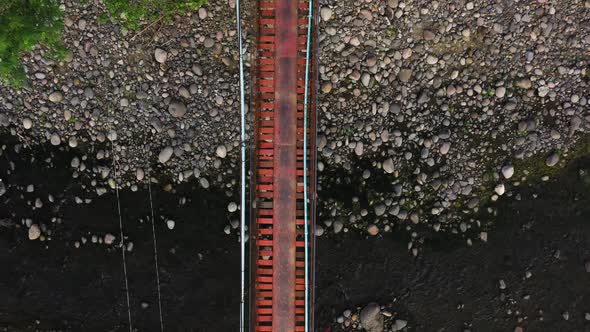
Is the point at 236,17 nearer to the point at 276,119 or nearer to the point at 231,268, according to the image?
the point at 276,119

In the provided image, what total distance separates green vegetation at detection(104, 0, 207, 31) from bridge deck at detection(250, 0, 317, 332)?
1.01m

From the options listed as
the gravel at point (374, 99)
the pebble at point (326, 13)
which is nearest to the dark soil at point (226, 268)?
the gravel at point (374, 99)

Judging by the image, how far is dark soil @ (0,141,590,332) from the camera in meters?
5.59

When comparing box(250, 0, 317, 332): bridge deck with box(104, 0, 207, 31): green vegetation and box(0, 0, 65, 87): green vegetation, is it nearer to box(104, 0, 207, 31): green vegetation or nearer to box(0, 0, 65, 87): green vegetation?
box(104, 0, 207, 31): green vegetation

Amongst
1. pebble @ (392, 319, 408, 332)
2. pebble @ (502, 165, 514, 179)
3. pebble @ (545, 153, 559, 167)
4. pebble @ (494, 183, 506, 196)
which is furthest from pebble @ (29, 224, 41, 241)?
pebble @ (545, 153, 559, 167)

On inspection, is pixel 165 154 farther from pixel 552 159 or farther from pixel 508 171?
pixel 552 159

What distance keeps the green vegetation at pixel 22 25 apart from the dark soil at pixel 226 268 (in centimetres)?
160

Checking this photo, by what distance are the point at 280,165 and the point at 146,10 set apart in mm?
2571

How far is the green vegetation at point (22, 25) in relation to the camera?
4.19m

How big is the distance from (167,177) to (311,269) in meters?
2.24

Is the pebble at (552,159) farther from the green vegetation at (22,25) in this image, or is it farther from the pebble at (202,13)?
the green vegetation at (22,25)

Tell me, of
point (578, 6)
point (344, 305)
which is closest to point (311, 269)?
point (344, 305)

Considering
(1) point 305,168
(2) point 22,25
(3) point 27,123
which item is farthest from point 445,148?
(3) point 27,123

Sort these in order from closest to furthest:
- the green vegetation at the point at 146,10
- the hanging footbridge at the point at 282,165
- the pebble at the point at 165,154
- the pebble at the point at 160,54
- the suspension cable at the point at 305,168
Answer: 1. the suspension cable at the point at 305,168
2. the hanging footbridge at the point at 282,165
3. the green vegetation at the point at 146,10
4. the pebble at the point at 160,54
5. the pebble at the point at 165,154
